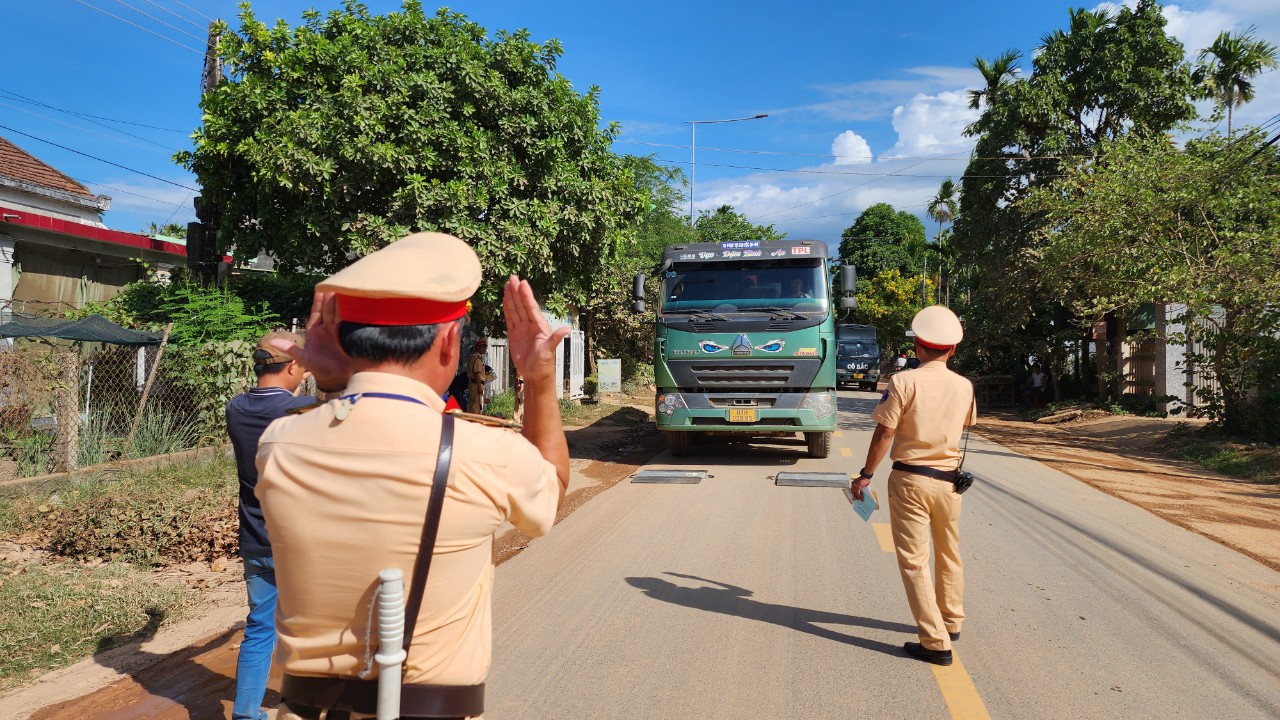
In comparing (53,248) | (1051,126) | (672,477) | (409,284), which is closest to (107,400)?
(53,248)

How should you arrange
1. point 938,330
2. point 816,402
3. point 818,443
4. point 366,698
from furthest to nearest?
point 818,443 → point 816,402 → point 938,330 → point 366,698

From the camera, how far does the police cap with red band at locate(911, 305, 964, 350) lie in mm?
4551

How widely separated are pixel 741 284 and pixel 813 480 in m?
3.31

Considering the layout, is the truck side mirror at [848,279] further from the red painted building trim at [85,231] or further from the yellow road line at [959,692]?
the red painted building trim at [85,231]

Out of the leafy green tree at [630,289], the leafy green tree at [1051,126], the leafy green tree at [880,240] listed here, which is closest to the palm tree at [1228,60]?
the leafy green tree at [1051,126]

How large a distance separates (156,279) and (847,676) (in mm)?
13953

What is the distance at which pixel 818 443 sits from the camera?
12.1 meters

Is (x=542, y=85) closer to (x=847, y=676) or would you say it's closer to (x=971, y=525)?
(x=971, y=525)

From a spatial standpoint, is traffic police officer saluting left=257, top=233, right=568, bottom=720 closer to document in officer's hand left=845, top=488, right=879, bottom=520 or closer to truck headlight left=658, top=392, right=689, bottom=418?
document in officer's hand left=845, top=488, right=879, bottom=520

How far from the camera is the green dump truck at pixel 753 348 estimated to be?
1139 centimetres

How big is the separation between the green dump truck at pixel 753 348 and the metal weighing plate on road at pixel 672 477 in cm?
90

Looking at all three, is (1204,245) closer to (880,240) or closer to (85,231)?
(85,231)

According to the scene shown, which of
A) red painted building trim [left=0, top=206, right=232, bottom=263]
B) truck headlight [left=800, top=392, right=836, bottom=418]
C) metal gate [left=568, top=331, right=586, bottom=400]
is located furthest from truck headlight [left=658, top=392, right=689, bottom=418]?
metal gate [left=568, top=331, right=586, bottom=400]

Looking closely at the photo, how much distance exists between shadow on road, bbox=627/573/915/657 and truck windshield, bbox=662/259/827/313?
21.3ft
